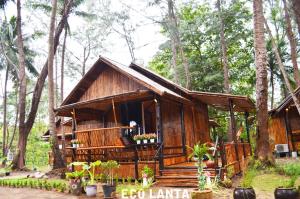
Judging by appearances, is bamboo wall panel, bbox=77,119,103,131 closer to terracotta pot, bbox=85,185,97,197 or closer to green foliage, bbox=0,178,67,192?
green foliage, bbox=0,178,67,192

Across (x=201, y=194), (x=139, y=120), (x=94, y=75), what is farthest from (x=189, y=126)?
(x=201, y=194)

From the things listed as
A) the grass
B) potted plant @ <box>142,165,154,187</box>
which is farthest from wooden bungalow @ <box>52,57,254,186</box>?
the grass

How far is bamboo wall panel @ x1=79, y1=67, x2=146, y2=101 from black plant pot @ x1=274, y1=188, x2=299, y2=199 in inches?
313

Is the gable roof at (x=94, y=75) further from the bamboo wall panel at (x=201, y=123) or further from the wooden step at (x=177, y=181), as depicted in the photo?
the wooden step at (x=177, y=181)

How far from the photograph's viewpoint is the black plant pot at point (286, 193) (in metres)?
6.12

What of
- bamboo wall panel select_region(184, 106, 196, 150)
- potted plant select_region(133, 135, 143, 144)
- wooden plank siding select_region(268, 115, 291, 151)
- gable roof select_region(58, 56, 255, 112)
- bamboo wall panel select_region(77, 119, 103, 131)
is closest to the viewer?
potted plant select_region(133, 135, 143, 144)

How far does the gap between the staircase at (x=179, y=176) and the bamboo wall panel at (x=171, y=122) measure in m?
2.69

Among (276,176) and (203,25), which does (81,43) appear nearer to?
(203,25)

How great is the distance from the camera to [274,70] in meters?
28.5

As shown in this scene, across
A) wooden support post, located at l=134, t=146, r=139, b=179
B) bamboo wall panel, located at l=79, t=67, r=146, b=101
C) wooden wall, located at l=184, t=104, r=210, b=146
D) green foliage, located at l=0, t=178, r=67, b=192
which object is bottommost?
green foliage, located at l=0, t=178, r=67, b=192

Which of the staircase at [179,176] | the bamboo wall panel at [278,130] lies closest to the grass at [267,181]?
the staircase at [179,176]

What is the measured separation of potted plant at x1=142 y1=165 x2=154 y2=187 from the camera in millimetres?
9922

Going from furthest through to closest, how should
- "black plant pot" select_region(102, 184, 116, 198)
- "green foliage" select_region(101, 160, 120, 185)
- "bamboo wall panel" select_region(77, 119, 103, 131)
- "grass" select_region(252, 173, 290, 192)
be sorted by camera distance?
"bamboo wall panel" select_region(77, 119, 103, 131), "green foliage" select_region(101, 160, 120, 185), "grass" select_region(252, 173, 290, 192), "black plant pot" select_region(102, 184, 116, 198)

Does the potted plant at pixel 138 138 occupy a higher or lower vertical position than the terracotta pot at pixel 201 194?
higher
